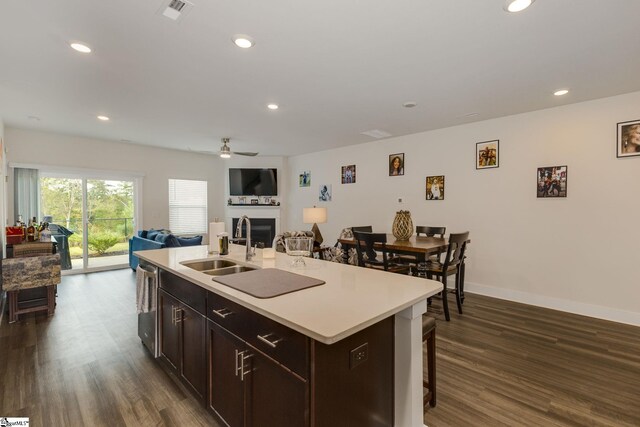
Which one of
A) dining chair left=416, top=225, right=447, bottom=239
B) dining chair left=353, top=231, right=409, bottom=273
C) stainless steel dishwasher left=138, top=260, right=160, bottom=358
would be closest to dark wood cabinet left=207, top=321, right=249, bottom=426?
stainless steel dishwasher left=138, top=260, right=160, bottom=358

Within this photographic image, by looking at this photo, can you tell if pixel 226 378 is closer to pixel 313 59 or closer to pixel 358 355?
pixel 358 355

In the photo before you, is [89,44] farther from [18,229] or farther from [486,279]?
[486,279]

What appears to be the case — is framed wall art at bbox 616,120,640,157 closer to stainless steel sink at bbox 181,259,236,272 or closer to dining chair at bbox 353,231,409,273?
dining chair at bbox 353,231,409,273

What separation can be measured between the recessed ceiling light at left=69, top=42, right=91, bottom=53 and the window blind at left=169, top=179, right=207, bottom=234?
4703 mm

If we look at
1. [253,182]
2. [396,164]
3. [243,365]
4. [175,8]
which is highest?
[175,8]

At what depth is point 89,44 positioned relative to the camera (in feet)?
7.55

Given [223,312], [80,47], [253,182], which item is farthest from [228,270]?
[253,182]

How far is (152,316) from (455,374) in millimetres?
2483

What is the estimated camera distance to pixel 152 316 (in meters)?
2.47

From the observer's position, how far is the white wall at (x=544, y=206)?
3.40 m

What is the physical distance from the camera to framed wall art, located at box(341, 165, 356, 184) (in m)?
6.16

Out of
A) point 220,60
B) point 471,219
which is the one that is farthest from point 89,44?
point 471,219

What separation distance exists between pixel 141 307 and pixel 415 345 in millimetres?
2209

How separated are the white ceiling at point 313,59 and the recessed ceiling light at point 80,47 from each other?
0.21 ft
